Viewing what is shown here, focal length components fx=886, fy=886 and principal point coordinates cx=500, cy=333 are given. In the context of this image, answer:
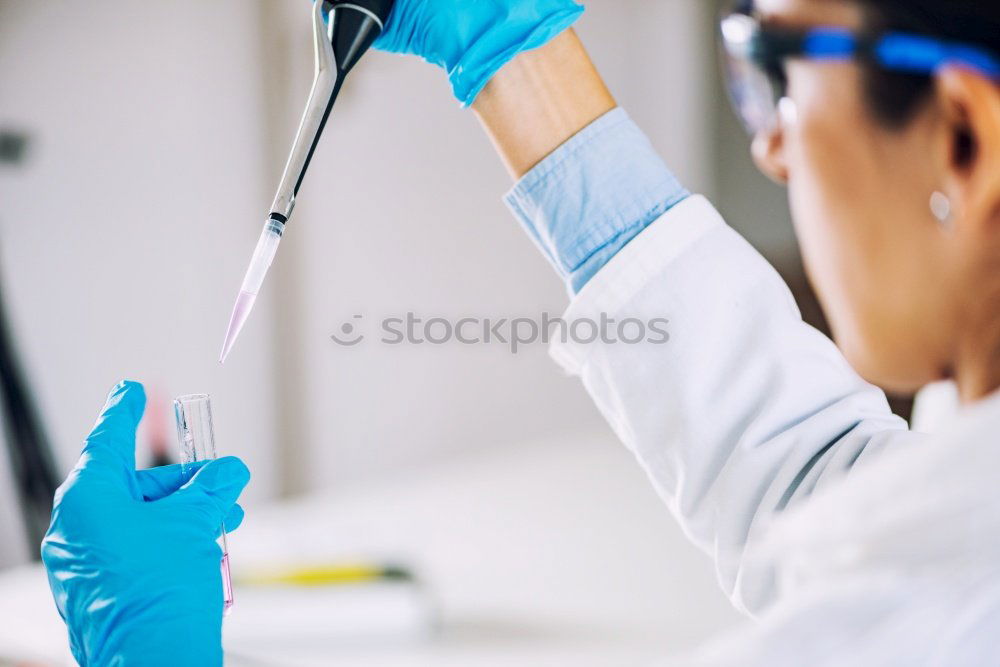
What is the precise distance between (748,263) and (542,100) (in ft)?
0.76

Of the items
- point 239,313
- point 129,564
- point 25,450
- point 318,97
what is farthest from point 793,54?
point 25,450

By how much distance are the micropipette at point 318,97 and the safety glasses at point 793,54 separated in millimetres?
318

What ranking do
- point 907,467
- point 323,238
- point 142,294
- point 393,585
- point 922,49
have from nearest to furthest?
point 907,467 → point 922,49 → point 393,585 → point 142,294 → point 323,238

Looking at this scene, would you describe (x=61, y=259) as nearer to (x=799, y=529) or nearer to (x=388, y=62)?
(x=388, y=62)

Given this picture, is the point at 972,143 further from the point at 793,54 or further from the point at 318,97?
the point at 318,97

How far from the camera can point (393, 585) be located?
4.28ft

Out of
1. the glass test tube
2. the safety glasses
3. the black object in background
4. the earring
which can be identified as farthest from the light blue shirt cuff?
the black object in background

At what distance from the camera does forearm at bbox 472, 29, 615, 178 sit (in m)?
0.79

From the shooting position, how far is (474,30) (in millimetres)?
807

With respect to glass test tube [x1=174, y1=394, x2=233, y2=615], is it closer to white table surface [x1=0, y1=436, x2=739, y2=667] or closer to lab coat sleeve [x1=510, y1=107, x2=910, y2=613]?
lab coat sleeve [x1=510, y1=107, x2=910, y2=613]

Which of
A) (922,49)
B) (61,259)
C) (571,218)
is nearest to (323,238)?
(61,259)

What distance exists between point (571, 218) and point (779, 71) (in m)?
0.21

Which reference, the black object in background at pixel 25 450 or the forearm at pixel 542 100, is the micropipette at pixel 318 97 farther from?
the black object in background at pixel 25 450

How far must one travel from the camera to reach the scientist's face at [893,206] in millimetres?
634
